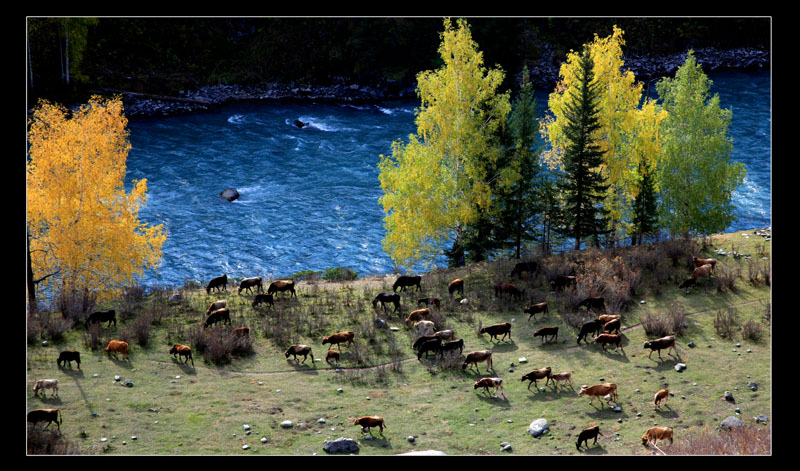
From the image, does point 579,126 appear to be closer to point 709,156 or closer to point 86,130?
point 709,156

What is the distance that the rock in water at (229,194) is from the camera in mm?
50281

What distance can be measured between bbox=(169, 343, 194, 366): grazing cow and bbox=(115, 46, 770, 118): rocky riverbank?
51.4 metres

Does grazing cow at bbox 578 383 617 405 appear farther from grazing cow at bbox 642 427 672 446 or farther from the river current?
the river current

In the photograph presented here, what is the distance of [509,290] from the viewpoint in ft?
86.1

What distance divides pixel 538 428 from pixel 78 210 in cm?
1959

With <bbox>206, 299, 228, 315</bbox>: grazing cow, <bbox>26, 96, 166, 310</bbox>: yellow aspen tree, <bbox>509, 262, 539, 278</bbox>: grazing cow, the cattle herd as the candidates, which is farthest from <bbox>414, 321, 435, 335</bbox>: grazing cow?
<bbox>26, 96, 166, 310</bbox>: yellow aspen tree

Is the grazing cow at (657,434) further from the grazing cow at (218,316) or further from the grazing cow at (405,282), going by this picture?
the grazing cow at (218,316)

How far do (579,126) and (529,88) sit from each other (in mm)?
3913

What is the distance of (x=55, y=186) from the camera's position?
86.5ft

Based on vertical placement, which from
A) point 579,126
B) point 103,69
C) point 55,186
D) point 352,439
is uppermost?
point 103,69

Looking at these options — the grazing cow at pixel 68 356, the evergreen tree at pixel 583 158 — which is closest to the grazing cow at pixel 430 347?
the grazing cow at pixel 68 356

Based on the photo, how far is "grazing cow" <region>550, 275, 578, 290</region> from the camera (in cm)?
2650
